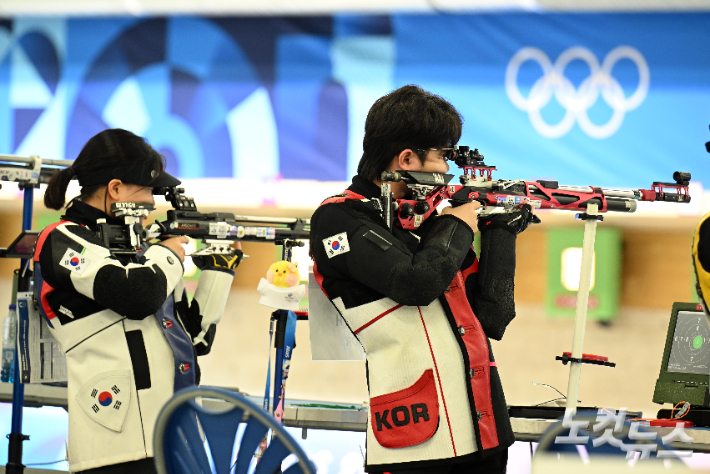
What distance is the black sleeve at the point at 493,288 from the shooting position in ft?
5.16

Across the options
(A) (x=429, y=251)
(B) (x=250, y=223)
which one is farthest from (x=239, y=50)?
(A) (x=429, y=251)

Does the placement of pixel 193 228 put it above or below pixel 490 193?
below

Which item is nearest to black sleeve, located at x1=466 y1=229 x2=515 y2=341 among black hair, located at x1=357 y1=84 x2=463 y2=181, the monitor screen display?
black hair, located at x1=357 y1=84 x2=463 y2=181

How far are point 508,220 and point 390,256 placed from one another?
1.39ft

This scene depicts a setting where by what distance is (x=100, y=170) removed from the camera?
189 centimetres

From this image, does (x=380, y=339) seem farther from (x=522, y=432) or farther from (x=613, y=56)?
(x=613, y=56)

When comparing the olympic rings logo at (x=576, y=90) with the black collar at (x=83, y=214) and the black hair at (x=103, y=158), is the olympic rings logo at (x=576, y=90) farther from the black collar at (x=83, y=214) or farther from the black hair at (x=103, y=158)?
the black collar at (x=83, y=214)

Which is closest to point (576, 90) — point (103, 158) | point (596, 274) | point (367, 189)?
point (596, 274)

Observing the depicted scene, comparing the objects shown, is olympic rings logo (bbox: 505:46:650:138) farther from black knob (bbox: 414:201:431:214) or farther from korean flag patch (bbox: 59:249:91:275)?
korean flag patch (bbox: 59:249:91:275)

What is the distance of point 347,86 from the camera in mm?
3807

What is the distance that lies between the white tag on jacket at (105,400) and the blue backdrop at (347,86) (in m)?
2.23

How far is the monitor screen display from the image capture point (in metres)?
2.62

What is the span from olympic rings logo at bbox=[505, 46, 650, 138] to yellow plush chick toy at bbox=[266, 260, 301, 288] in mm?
1763

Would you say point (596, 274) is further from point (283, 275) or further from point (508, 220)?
point (508, 220)
